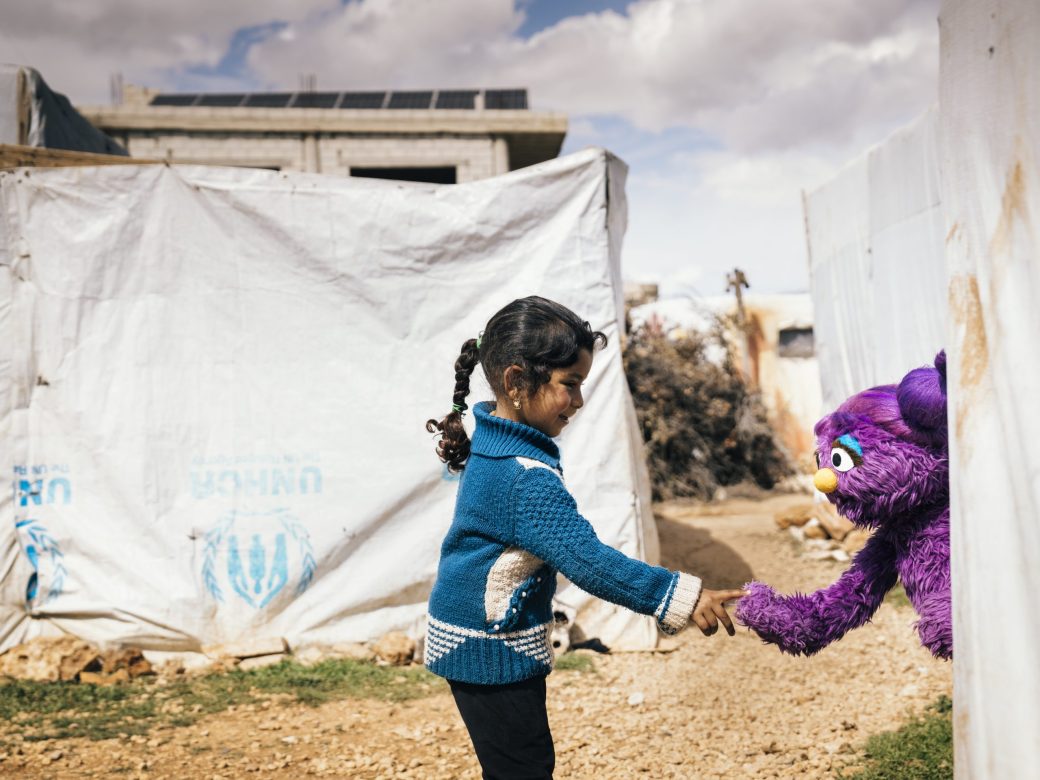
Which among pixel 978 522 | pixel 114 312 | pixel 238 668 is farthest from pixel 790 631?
pixel 114 312

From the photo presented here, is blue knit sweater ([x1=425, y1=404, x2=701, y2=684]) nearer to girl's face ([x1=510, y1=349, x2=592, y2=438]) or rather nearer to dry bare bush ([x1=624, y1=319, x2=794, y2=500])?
girl's face ([x1=510, y1=349, x2=592, y2=438])

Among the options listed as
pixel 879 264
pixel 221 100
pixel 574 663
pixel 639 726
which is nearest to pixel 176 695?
pixel 574 663

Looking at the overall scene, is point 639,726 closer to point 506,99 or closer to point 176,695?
point 176,695

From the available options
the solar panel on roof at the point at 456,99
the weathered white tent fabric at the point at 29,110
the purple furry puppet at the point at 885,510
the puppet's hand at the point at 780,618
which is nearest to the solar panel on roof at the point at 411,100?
the solar panel on roof at the point at 456,99

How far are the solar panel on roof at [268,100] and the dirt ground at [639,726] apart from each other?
895 cm

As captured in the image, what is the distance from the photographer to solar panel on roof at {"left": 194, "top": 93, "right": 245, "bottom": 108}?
1065 centimetres

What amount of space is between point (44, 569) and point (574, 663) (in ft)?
9.43

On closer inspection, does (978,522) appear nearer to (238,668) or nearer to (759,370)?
(238,668)

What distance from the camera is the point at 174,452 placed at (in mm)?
4438

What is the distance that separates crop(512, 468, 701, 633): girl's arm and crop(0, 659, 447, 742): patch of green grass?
8.09 ft

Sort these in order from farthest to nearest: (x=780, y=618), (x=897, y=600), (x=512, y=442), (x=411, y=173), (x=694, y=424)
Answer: (x=694, y=424), (x=411, y=173), (x=897, y=600), (x=780, y=618), (x=512, y=442)

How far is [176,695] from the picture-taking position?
4047 millimetres

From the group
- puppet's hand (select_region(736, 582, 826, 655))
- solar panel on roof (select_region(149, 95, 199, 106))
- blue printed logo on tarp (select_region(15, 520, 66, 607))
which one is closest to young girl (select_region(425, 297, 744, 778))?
puppet's hand (select_region(736, 582, 826, 655))

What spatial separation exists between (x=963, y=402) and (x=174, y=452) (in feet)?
13.0
